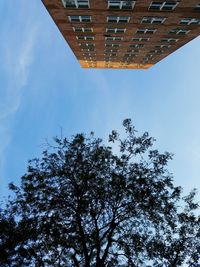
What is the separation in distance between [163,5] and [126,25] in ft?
25.1

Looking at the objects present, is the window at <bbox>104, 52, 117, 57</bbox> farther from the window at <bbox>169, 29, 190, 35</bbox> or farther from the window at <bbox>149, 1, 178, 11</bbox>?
the window at <bbox>149, 1, 178, 11</bbox>

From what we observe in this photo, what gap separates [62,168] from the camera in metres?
21.7

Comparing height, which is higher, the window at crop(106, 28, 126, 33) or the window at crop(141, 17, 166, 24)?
the window at crop(106, 28, 126, 33)

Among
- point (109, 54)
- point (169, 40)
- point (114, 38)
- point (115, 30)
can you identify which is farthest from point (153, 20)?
point (109, 54)

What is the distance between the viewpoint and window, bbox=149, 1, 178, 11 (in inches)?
1338

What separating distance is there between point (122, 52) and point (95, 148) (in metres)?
38.1

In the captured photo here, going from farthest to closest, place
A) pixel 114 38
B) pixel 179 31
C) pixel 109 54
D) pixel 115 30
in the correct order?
1. pixel 109 54
2. pixel 114 38
3. pixel 115 30
4. pixel 179 31

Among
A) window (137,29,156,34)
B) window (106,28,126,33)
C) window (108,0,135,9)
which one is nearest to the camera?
window (108,0,135,9)

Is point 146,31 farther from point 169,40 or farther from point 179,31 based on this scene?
point 169,40

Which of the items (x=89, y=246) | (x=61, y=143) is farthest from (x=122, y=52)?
(x=89, y=246)

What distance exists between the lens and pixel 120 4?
114ft

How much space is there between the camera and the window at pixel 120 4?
1352 inches

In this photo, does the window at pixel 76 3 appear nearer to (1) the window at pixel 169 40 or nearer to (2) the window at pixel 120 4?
(2) the window at pixel 120 4

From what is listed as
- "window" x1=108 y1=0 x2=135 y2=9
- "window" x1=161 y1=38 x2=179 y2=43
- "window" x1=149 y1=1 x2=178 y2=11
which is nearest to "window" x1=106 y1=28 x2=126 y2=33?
"window" x1=161 y1=38 x2=179 y2=43
